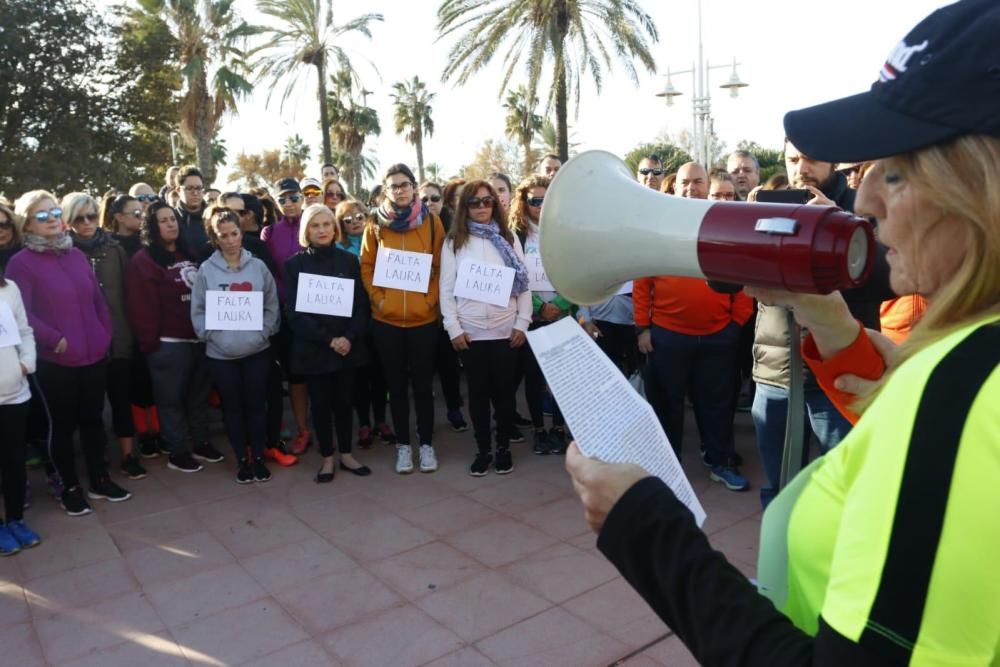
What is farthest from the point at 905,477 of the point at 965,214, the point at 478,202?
the point at 478,202

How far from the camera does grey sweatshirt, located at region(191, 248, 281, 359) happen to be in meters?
4.91

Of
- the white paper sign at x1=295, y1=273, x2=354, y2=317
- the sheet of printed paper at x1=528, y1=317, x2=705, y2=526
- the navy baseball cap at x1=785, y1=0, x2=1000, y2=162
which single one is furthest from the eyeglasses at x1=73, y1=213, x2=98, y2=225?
the navy baseball cap at x1=785, y1=0, x2=1000, y2=162

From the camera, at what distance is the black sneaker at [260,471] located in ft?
16.5

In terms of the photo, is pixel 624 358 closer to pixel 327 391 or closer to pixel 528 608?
pixel 327 391

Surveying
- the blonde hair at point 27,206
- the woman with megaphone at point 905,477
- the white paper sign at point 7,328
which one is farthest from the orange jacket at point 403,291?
the woman with megaphone at point 905,477

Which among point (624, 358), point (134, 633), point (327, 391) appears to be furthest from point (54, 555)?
point (624, 358)

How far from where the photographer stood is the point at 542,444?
546 centimetres

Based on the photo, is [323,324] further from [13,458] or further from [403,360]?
[13,458]

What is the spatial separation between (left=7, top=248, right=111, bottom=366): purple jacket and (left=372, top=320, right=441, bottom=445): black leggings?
1.75 meters

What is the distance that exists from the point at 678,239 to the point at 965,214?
44 cm

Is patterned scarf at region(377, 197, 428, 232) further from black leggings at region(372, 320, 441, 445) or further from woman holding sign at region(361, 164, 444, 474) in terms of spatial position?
black leggings at region(372, 320, 441, 445)

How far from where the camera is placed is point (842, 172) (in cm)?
361

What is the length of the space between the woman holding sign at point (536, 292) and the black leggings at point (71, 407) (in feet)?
9.40

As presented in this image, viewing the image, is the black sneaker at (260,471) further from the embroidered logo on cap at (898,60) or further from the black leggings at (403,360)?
the embroidered logo on cap at (898,60)
